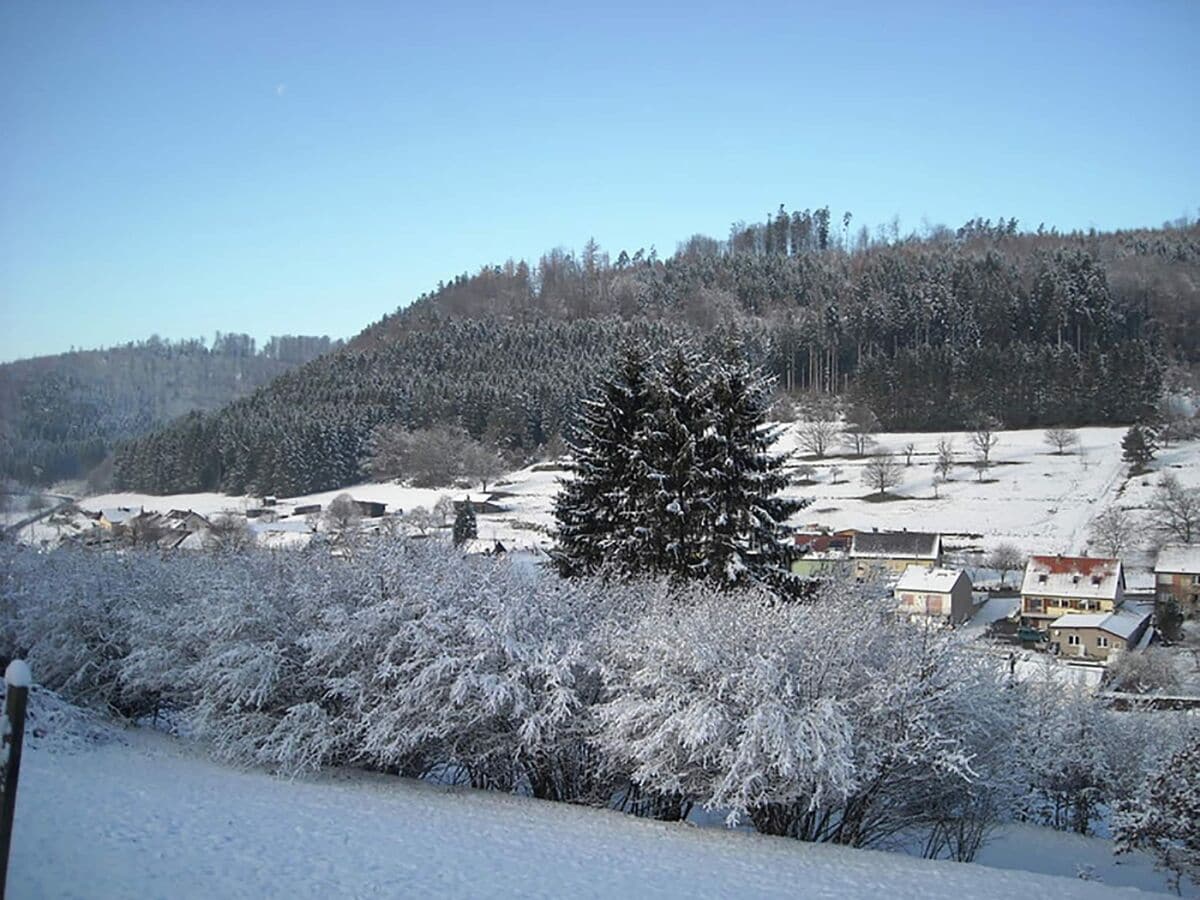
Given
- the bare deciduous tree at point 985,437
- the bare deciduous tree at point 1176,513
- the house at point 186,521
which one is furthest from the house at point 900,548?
the house at point 186,521

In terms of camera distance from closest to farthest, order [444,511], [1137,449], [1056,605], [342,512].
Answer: [1056,605]
[1137,449]
[444,511]
[342,512]

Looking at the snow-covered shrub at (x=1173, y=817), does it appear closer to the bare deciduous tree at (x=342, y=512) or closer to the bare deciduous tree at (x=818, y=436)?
the bare deciduous tree at (x=342, y=512)

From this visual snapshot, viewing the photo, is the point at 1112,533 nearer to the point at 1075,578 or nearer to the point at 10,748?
the point at 1075,578

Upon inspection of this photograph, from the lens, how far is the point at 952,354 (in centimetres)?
10656

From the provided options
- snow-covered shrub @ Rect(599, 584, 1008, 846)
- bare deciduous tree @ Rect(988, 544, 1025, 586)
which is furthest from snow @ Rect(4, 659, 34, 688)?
bare deciduous tree @ Rect(988, 544, 1025, 586)

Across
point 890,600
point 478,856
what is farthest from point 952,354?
point 478,856

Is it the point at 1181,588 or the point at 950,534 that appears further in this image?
the point at 950,534

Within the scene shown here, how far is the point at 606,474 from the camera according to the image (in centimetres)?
2647

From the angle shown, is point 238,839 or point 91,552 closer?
point 238,839

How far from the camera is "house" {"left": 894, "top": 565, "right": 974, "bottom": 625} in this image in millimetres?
49344

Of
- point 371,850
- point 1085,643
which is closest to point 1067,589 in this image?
point 1085,643

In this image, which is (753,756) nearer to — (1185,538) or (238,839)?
(238,839)

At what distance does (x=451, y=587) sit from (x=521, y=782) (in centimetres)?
459

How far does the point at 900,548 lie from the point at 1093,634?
593 inches
